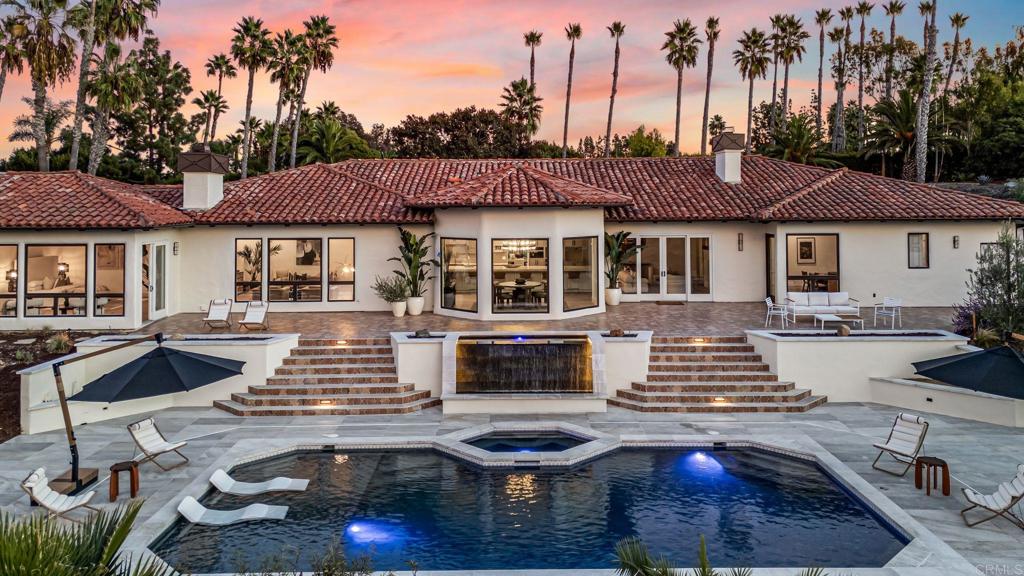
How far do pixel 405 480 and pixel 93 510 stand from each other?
4512mm

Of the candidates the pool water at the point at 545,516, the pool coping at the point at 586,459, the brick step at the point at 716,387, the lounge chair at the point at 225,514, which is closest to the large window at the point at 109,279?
the pool coping at the point at 586,459

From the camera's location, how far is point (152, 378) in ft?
43.3

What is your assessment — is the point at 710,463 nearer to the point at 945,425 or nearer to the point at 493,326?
the point at 945,425

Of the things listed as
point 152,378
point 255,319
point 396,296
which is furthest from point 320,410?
point 396,296

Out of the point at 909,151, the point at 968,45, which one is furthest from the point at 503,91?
the point at 968,45

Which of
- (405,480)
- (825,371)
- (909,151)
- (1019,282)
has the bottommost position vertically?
(405,480)

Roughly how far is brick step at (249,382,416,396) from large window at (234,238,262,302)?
7852mm

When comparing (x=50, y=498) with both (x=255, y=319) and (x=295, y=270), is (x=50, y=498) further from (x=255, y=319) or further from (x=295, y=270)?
(x=295, y=270)

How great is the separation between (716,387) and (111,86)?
104 ft

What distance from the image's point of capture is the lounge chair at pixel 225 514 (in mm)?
9812

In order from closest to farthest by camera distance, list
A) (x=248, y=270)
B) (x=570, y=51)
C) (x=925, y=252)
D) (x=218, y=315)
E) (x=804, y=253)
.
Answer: (x=218, y=315) < (x=925, y=252) < (x=804, y=253) < (x=248, y=270) < (x=570, y=51)

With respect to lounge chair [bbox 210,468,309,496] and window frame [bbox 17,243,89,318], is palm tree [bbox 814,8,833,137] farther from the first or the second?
lounge chair [bbox 210,468,309,496]

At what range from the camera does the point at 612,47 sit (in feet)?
190

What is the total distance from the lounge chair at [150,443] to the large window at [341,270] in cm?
1148
